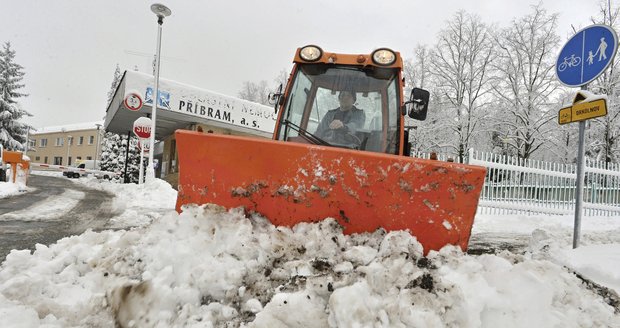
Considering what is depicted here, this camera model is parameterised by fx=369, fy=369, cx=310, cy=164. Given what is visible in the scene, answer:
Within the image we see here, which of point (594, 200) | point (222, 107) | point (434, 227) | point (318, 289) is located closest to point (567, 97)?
point (594, 200)

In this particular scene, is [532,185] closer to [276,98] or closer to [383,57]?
[383,57]

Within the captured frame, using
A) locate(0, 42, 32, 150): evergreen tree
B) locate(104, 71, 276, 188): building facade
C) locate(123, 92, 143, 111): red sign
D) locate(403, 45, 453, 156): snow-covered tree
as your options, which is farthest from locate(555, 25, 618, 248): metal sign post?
locate(0, 42, 32, 150): evergreen tree

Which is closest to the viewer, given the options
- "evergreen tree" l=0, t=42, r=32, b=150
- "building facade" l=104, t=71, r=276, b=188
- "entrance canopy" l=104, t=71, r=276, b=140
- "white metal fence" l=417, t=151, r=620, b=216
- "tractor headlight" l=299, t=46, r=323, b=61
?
"tractor headlight" l=299, t=46, r=323, b=61

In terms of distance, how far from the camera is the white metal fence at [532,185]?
913 centimetres

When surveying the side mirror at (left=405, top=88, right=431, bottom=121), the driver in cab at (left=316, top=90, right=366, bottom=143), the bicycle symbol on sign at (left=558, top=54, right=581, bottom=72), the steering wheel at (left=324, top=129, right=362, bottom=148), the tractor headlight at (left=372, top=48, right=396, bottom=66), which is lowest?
the steering wheel at (left=324, top=129, right=362, bottom=148)

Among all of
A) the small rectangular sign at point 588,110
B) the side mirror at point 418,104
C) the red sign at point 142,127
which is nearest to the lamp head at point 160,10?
the red sign at point 142,127

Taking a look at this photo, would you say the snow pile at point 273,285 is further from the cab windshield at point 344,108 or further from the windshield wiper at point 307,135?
the cab windshield at point 344,108

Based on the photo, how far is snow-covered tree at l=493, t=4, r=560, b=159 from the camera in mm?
18109

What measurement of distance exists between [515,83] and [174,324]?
20.9 metres

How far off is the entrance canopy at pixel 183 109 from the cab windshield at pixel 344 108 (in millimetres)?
9835

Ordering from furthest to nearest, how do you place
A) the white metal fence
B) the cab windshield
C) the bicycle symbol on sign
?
the white metal fence, the bicycle symbol on sign, the cab windshield

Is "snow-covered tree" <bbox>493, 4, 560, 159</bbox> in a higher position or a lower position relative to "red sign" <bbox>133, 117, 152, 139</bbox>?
higher

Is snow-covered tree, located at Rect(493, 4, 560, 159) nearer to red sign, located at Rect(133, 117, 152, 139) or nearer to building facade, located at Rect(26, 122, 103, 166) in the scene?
red sign, located at Rect(133, 117, 152, 139)

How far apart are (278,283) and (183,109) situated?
570 inches
